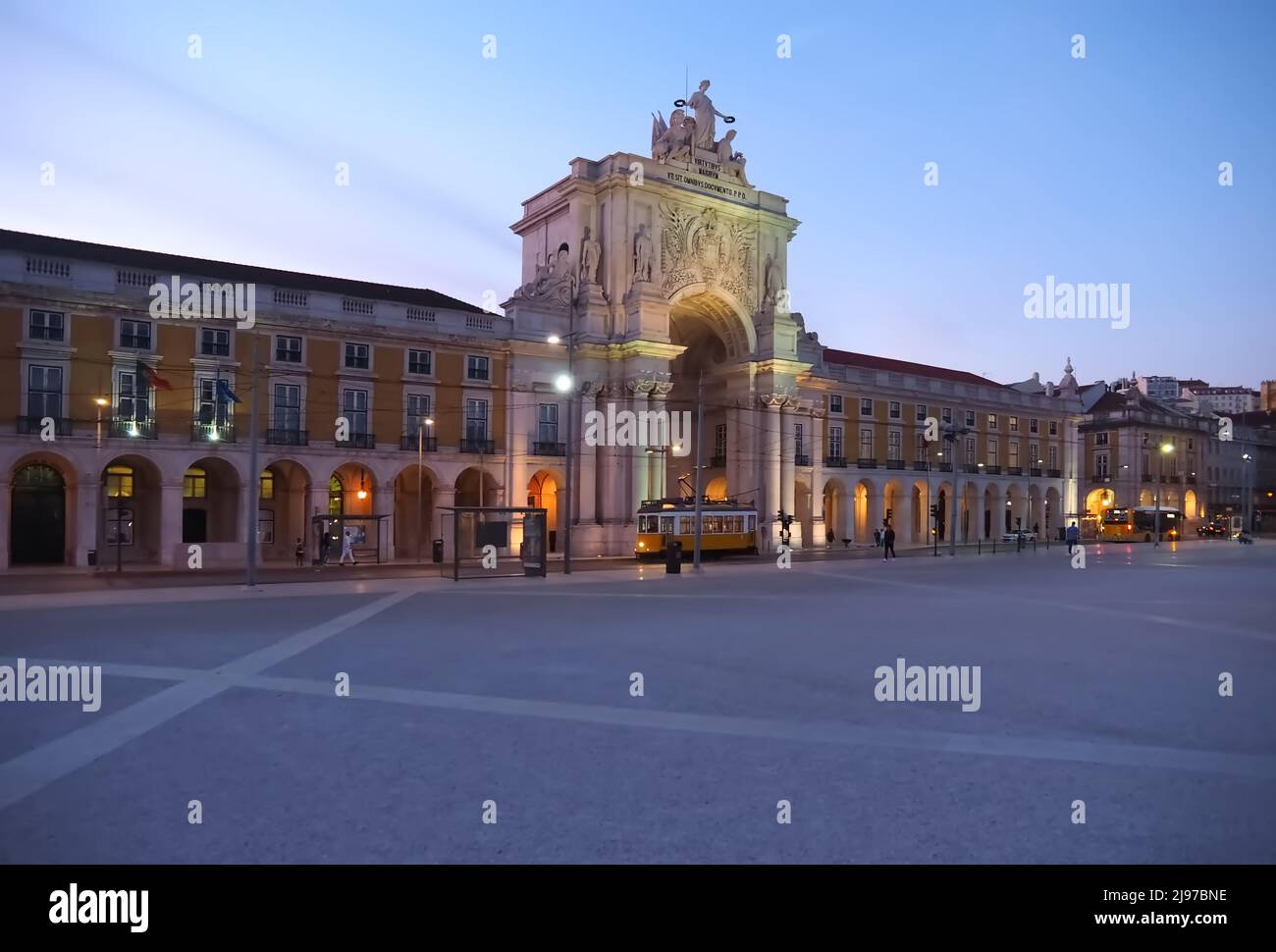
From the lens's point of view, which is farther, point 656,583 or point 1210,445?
point 1210,445

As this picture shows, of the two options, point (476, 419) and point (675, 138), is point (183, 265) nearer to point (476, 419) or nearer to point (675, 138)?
point (476, 419)

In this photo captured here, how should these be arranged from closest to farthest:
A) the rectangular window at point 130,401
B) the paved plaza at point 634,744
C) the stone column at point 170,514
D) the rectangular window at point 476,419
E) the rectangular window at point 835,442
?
the paved plaza at point 634,744
the rectangular window at point 130,401
the stone column at point 170,514
the rectangular window at point 476,419
the rectangular window at point 835,442

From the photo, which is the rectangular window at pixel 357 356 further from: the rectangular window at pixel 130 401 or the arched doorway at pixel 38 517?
the arched doorway at pixel 38 517

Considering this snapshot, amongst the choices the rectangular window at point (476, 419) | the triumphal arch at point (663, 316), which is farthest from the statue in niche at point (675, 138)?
the rectangular window at point (476, 419)

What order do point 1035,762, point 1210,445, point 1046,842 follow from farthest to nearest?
point 1210,445 → point 1035,762 → point 1046,842

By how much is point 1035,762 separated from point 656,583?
781 inches

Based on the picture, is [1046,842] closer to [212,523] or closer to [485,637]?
[485,637]

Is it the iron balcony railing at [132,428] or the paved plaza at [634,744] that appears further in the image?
the iron balcony railing at [132,428]

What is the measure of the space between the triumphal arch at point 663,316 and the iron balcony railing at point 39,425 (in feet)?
60.9

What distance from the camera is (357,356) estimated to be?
3909 centimetres

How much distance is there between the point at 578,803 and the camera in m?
6.27

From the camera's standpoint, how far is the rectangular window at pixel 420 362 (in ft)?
133

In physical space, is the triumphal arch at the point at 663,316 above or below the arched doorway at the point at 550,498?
above
